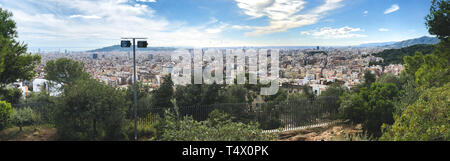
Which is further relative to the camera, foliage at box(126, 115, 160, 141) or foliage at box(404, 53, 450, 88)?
foliage at box(126, 115, 160, 141)

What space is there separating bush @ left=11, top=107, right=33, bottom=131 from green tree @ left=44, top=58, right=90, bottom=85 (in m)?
3.95

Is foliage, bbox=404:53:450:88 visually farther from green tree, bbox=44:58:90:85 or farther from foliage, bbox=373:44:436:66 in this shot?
green tree, bbox=44:58:90:85

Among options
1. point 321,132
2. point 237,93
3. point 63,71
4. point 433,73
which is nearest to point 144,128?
point 237,93

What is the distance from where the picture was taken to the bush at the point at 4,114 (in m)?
5.63

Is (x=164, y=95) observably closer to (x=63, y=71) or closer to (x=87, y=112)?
(x=87, y=112)

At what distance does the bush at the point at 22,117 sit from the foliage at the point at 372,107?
8846 millimetres

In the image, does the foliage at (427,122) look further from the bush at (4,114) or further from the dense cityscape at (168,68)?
the dense cityscape at (168,68)

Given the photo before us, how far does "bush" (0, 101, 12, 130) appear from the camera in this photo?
18.5ft

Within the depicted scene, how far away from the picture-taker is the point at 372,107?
7188 millimetres

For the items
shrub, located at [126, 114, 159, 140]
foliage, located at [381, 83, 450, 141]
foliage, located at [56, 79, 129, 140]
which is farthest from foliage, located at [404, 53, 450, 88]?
foliage, located at [56, 79, 129, 140]

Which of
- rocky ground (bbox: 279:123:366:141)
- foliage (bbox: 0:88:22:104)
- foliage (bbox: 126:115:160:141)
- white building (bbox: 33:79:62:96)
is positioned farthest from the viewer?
white building (bbox: 33:79:62:96)

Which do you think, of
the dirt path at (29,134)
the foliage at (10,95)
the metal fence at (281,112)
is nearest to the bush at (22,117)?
the dirt path at (29,134)
